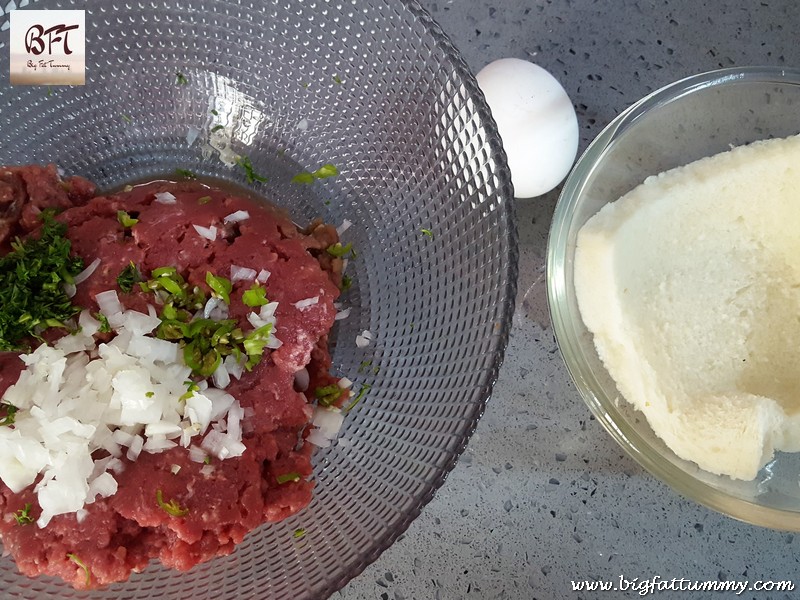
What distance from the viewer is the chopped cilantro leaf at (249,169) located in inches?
58.9

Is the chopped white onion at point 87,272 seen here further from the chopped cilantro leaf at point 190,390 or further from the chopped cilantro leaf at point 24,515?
the chopped cilantro leaf at point 24,515

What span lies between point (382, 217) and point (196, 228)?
388 millimetres

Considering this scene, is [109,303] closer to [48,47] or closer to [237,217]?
[237,217]

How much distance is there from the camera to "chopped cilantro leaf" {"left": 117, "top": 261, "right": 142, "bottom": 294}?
1.18 metres

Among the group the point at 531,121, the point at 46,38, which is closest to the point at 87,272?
the point at 46,38

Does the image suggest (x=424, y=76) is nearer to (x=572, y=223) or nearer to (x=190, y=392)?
(x=572, y=223)

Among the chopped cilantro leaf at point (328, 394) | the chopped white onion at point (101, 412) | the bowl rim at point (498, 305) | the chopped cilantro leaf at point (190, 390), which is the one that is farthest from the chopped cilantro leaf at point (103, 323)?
the bowl rim at point (498, 305)

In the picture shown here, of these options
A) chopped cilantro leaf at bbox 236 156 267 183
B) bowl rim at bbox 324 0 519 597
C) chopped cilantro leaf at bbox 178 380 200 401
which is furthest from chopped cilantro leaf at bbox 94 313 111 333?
bowl rim at bbox 324 0 519 597

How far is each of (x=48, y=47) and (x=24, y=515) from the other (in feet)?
3.11

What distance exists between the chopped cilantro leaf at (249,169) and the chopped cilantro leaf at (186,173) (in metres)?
0.11

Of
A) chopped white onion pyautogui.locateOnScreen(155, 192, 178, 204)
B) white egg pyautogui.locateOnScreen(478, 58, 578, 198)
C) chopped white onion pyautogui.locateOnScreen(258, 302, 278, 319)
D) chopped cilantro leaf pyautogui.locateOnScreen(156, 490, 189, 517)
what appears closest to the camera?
chopped cilantro leaf pyautogui.locateOnScreen(156, 490, 189, 517)

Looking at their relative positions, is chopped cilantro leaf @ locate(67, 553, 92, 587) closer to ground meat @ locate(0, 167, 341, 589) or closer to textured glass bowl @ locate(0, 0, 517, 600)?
ground meat @ locate(0, 167, 341, 589)

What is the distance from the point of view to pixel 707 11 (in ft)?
5.08

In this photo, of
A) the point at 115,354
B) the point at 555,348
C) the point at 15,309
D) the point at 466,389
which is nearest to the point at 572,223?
the point at 555,348
